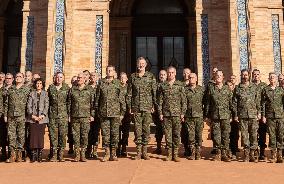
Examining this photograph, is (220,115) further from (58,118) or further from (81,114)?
(58,118)

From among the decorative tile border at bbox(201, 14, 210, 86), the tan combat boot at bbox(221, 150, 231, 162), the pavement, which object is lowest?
the pavement

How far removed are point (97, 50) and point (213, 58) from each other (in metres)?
4.10

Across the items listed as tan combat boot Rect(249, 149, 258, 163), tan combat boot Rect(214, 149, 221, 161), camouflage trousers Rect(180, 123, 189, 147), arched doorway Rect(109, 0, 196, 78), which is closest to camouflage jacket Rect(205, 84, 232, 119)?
camouflage trousers Rect(180, 123, 189, 147)

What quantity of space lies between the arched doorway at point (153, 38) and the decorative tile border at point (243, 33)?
4348mm

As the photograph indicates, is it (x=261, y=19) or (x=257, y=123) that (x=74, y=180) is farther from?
(x=261, y=19)

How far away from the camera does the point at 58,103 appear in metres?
7.26

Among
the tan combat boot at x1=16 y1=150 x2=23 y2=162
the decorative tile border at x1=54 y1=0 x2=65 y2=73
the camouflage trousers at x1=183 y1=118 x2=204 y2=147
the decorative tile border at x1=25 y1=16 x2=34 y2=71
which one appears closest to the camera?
the camouflage trousers at x1=183 y1=118 x2=204 y2=147

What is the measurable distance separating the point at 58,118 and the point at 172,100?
233cm

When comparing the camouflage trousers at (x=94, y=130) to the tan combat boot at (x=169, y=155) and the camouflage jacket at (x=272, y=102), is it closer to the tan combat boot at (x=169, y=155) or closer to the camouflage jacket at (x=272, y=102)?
the tan combat boot at (x=169, y=155)

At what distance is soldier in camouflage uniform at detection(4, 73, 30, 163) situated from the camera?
7176 millimetres

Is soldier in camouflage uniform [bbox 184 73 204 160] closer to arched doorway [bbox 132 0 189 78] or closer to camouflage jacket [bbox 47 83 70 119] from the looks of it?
camouflage jacket [bbox 47 83 70 119]

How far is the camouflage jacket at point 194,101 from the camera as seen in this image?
23.5 feet

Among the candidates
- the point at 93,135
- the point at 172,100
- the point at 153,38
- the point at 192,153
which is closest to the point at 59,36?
the point at 153,38

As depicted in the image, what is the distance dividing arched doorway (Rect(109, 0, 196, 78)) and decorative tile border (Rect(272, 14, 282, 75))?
4125 millimetres
